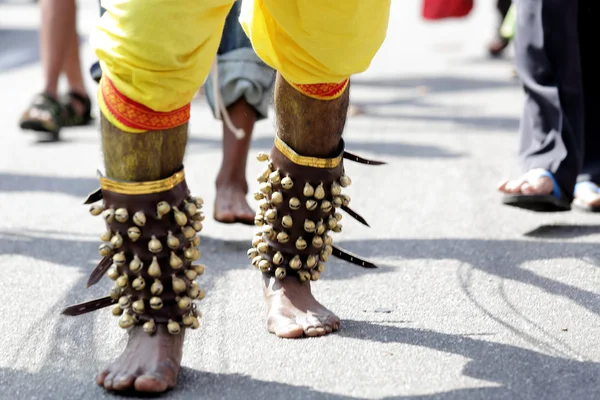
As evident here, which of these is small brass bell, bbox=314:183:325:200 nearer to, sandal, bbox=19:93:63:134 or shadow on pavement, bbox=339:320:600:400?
shadow on pavement, bbox=339:320:600:400

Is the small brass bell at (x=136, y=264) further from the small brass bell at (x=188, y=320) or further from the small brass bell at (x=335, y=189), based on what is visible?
the small brass bell at (x=335, y=189)

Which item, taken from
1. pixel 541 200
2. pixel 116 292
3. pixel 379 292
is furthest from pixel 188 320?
pixel 541 200

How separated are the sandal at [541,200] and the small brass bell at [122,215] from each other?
1654mm

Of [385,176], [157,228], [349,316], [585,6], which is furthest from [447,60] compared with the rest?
[157,228]

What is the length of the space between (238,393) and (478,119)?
12.9ft

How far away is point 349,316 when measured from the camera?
2.46m

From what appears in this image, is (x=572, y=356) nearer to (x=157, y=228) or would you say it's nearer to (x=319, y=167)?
(x=319, y=167)

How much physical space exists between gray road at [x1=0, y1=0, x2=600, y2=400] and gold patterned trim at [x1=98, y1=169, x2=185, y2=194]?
1.28ft

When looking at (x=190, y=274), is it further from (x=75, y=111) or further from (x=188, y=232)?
(x=75, y=111)

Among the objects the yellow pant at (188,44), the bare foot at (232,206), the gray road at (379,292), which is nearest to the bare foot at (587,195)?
the gray road at (379,292)

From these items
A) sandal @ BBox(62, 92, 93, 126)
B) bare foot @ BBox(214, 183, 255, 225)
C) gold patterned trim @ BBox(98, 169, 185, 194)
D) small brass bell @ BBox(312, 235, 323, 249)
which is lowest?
sandal @ BBox(62, 92, 93, 126)

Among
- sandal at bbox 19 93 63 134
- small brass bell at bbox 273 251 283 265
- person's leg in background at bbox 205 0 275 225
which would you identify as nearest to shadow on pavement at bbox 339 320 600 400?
small brass bell at bbox 273 251 283 265

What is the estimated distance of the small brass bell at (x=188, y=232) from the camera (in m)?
1.99

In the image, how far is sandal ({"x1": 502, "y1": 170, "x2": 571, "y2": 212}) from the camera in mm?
3240
